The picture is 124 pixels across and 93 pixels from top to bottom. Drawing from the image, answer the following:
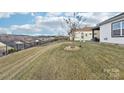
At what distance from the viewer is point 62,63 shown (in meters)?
8.62

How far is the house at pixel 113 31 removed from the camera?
10.6 metres

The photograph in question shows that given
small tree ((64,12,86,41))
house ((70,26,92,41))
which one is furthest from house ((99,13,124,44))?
small tree ((64,12,86,41))

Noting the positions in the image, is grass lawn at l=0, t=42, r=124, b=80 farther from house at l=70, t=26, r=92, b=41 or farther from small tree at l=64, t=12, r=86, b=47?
small tree at l=64, t=12, r=86, b=47

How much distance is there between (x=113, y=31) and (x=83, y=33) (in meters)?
3.11

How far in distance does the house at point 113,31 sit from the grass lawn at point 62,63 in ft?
5.87

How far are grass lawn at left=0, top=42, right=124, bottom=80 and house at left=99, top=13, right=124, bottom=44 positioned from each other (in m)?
1.79

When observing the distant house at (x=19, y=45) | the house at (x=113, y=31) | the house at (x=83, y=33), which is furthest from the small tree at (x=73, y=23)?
the distant house at (x=19, y=45)

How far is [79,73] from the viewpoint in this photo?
8.41 meters

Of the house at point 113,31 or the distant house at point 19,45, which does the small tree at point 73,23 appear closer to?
the house at point 113,31

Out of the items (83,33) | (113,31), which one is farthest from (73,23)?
(113,31)

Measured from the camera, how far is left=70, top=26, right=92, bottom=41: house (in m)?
9.15
